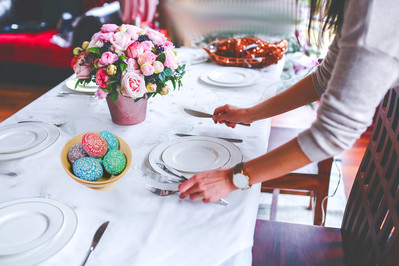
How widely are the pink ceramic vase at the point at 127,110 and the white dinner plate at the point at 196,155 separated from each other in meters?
0.22

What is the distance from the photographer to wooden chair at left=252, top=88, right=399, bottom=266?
0.83 meters

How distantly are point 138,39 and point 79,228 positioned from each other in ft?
1.86

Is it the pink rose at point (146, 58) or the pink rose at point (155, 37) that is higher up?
the pink rose at point (155, 37)

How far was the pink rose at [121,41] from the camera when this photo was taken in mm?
943

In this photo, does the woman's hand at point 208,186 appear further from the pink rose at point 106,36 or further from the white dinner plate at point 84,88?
the white dinner plate at point 84,88

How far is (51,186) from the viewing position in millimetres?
807

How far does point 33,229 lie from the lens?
2.15 feet

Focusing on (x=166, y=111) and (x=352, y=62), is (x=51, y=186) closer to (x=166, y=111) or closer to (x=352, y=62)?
(x=166, y=111)

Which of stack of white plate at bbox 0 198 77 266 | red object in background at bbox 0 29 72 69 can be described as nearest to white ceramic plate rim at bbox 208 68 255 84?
stack of white plate at bbox 0 198 77 266

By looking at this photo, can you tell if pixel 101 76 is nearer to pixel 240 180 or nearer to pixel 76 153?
pixel 76 153

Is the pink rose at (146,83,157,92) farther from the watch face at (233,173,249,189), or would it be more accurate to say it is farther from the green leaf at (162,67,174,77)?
the watch face at (233,173,249,189)

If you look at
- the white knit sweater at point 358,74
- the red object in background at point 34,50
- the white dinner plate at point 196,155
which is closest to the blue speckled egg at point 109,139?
the white dinner plate at point 196,155

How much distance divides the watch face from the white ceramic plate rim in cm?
72

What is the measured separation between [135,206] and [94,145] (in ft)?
0.58
